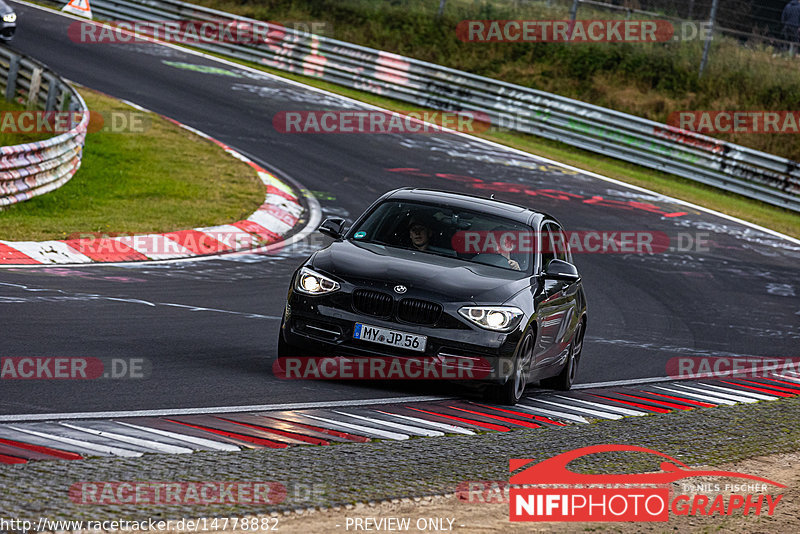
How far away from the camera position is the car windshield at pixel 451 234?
948 centimetres

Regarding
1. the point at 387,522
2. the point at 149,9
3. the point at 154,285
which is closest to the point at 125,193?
the point at 154,285

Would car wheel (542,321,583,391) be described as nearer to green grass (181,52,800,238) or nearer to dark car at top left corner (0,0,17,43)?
green grass (181,52,800,238)

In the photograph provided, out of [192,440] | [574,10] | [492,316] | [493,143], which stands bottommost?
[493,143]

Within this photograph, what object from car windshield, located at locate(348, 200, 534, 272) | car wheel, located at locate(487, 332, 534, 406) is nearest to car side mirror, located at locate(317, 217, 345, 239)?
car windshield, located at locate(348, 200, 534, 272)

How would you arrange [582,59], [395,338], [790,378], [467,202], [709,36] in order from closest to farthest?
[395,338], [467,202], [790,378], [709,36], [582,59]

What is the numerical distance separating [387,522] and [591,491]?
1490 millimetres

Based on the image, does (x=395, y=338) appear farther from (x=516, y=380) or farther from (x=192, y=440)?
(x=192, y=440)

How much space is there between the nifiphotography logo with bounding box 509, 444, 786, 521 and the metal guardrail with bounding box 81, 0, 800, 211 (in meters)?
19.9

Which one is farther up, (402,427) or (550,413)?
(402,427)

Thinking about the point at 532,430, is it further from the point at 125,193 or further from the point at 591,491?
the point at 125,193

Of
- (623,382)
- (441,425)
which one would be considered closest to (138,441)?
(441,425)

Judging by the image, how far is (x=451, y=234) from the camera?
955cm

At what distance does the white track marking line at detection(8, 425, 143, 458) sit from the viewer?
6102 mm

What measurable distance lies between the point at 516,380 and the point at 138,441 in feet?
11.0
